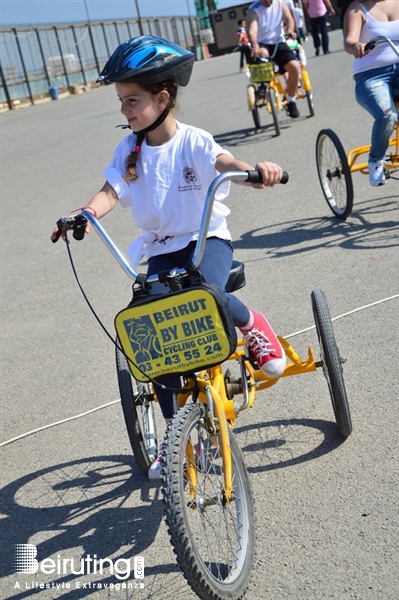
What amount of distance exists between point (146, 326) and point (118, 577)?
3.27ft

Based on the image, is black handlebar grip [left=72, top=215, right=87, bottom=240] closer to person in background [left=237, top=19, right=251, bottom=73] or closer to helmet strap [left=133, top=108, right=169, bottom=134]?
helmet strap [left=133, top=108, right=169, bottom=134]

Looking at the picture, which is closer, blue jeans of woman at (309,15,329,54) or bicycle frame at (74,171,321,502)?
bicycle frame at (74,171,321,502)

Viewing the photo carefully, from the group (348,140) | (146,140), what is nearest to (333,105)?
(348,140)

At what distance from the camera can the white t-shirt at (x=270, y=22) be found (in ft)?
43.0

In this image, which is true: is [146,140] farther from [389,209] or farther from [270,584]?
[389,209]

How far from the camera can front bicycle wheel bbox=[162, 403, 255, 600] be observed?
2.88 m

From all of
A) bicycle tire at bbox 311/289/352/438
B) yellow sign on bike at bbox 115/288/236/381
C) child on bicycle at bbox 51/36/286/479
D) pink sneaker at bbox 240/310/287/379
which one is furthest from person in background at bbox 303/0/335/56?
yellow sign on bike at bbox 115/288/236/381

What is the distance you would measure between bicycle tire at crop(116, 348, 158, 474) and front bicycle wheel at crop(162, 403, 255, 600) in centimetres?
73

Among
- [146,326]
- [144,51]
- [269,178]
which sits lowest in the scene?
[146,326]

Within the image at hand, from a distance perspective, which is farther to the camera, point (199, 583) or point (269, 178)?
point (269, 178)

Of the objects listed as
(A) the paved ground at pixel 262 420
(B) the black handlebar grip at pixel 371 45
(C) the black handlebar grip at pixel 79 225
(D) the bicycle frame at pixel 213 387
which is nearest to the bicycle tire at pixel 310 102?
(A) the paved ground at pixel 262 420

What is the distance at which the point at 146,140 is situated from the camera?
392cm

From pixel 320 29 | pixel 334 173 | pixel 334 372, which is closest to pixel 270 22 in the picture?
pixel 334 173

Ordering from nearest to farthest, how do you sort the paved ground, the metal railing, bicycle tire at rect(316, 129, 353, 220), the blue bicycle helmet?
1. the paved ground
2. the blue bicycle helmet
3. bicycle tire at rect(316, 129, 353, 220)
4. the metal railing
